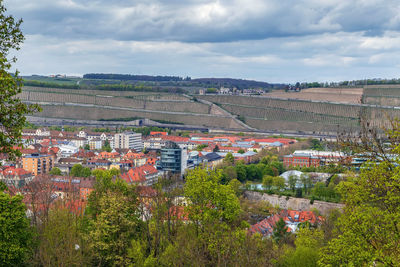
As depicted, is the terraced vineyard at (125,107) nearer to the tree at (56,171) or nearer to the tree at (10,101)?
the tree at (56,171)

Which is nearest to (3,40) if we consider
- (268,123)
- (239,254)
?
(239,254)

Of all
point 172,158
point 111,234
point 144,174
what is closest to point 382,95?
point 172,158

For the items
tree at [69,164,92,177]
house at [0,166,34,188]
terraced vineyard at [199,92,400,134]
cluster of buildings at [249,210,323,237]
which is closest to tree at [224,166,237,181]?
cluster of buildings at [249,210,323,237]

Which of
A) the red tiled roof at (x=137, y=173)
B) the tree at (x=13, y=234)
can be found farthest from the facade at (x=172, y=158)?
the tree at (x=13, y=234)

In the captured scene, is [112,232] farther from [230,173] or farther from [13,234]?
[230,173]

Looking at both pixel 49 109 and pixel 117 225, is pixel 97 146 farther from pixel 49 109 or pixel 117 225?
pixel 117 225

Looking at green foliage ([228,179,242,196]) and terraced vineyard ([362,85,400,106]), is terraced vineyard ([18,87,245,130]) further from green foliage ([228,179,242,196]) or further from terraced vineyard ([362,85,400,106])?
green foliage ([228,179,242,196])
